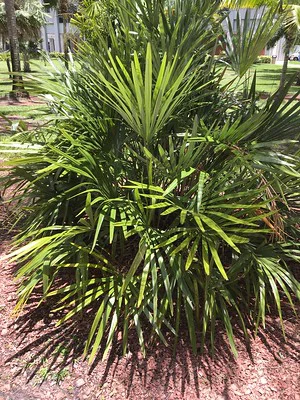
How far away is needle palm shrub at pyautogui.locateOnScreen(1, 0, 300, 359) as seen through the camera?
1905 millimetres

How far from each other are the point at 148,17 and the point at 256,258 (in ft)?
5.99

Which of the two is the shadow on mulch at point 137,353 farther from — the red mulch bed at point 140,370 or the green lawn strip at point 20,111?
the green lawn strip at point 20,111

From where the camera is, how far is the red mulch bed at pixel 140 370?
72.7 inches

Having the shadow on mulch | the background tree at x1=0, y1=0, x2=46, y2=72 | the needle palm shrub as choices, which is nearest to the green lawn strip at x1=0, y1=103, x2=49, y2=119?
the background tree at x1=0, y1=0, x2=46, y2=72

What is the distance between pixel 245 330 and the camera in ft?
6.81

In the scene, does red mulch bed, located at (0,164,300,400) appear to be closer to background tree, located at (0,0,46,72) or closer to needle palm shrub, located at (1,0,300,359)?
needle palm shrub, located at (1,0,300,359)

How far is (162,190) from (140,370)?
1011 mm

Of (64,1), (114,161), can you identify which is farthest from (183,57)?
(64,1)

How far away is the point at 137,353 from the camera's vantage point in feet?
6.77

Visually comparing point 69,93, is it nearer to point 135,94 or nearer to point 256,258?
point 135,94

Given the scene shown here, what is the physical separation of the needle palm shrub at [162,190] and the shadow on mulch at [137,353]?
90mm

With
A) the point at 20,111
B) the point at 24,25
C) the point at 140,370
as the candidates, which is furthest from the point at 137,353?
the point at 24,25

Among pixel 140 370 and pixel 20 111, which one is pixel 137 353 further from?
pixel 20 111

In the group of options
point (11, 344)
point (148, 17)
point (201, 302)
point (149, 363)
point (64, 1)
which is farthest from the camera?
point (64, 1)
